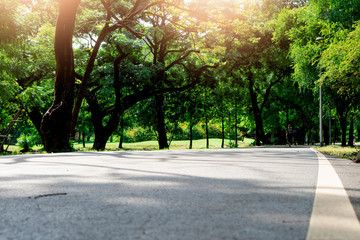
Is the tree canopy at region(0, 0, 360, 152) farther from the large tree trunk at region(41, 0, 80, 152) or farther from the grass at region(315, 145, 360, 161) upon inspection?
the grass at region(315, 145, 360, 161)

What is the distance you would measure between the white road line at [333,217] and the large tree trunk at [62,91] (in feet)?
35.8

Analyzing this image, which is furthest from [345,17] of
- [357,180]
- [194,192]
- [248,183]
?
[194,192]

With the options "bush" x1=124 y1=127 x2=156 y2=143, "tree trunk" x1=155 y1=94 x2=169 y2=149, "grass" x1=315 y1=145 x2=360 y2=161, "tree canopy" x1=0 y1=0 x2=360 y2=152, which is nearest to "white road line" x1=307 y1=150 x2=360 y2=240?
"grass" x1=315 y1=145 x2=360 y2=161

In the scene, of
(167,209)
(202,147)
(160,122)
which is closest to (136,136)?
(202,147)

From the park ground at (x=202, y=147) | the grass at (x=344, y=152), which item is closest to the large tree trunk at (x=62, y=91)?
the park ground at (x=202, y=147)

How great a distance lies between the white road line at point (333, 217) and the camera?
187cm

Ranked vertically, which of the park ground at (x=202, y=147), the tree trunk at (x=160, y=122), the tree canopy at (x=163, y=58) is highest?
the tree canopy at (x=163, y=58)

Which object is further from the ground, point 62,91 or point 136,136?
point 62,91

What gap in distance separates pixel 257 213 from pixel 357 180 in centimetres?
260

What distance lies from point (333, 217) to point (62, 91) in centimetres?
1197

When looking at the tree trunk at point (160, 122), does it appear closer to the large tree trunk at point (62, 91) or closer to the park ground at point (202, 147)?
the park ground at point (202, 147)

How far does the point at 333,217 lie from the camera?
7.43 feet

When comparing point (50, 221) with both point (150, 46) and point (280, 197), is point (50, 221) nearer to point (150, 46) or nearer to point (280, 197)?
point (280, 197)

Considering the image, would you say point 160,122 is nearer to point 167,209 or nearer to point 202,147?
point 202,147
